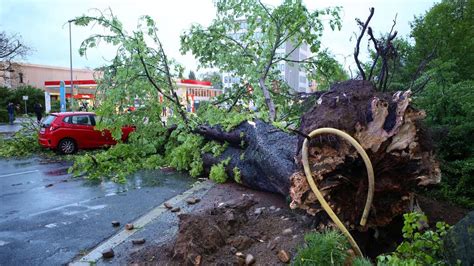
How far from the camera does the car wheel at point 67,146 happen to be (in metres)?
12.9

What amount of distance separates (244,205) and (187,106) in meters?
5.81

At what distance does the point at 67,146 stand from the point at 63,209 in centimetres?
758

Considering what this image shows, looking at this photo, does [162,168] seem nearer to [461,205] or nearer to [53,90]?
[461,205]

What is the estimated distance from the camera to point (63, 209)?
616 centimetres

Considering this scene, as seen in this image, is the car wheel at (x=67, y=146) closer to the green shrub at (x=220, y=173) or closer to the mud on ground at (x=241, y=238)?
the green shrub at (x=220, y=173)

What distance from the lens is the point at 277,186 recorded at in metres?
5.16

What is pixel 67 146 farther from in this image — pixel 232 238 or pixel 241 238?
pixel 241 238

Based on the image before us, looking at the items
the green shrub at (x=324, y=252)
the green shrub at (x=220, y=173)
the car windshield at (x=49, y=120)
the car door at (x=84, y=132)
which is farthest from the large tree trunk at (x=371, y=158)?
the car windshield at (x=49, y=120)

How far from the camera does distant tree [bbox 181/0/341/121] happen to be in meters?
8.46

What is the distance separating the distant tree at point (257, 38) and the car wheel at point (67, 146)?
6.16 m

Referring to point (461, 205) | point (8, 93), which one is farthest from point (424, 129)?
Result: point (8, 93)

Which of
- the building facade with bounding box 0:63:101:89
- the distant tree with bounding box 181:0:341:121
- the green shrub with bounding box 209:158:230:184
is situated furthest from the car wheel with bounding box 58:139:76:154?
the building facade with bounding box 0:63:101:89

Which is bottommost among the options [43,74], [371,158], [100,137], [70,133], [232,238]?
[232,238]

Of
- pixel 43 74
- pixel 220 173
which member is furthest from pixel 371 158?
pixel 43 74
